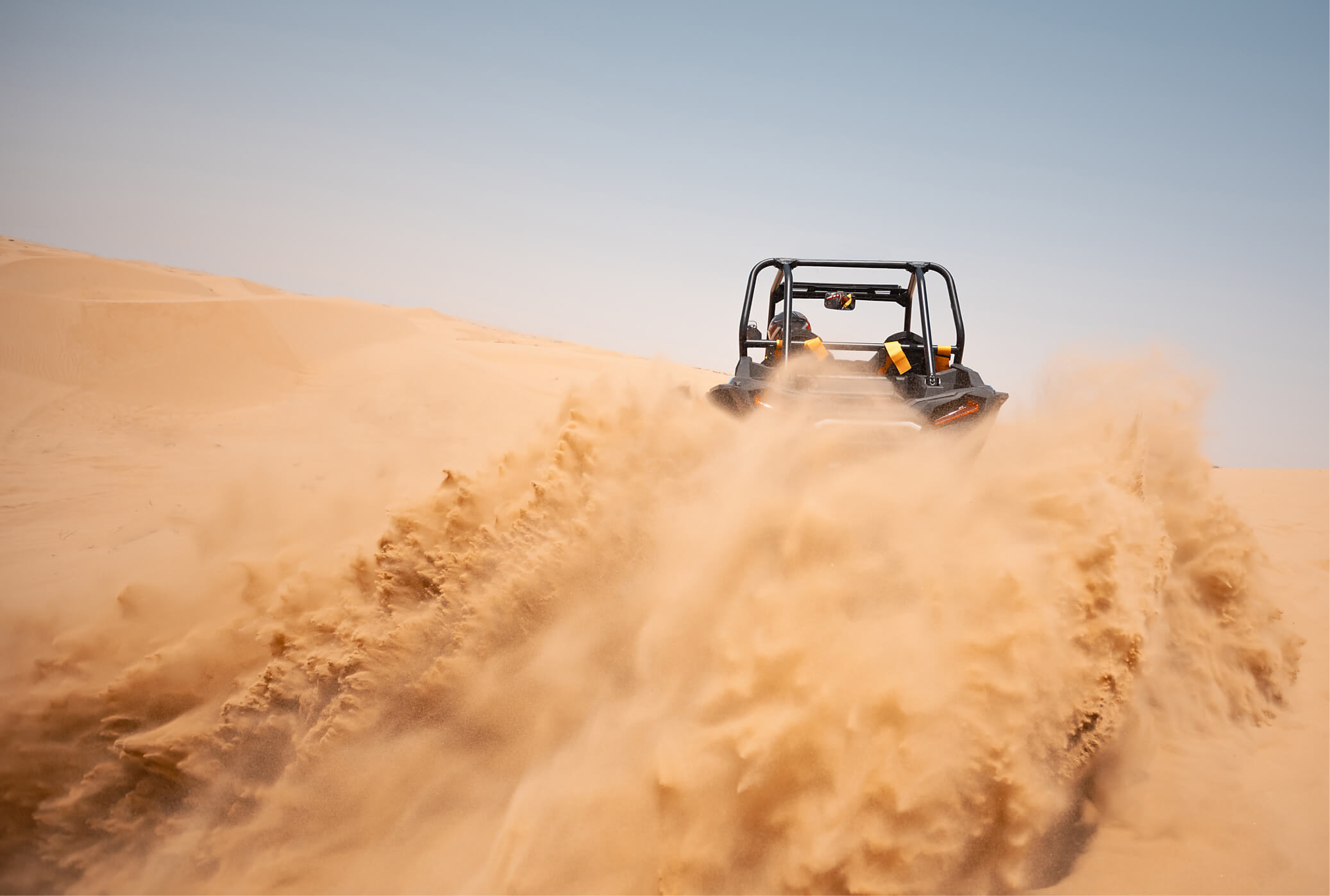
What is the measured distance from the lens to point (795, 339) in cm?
486

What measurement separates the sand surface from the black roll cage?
2.92 feet

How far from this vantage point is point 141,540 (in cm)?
604

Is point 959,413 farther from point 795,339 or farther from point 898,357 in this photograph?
point 795,339

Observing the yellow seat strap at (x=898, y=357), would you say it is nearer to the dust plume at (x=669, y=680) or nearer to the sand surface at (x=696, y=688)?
the dust plume at (x=669, y=680)

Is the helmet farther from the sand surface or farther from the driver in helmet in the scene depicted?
the sand surface

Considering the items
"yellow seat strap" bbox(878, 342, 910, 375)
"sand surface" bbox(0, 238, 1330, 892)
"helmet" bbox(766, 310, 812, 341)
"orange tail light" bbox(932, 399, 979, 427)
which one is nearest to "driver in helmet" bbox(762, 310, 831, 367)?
"helmet" bbox(766, 310, 812, 341)

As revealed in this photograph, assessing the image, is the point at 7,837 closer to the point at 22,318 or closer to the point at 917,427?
the point at 917,427

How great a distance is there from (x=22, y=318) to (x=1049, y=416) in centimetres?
1610

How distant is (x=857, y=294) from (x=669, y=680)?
3.75 meters

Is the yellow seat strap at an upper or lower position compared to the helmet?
lower

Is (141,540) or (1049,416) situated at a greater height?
(1049,416)

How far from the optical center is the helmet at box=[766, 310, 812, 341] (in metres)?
4.90

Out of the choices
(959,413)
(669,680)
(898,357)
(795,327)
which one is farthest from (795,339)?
(669,680)

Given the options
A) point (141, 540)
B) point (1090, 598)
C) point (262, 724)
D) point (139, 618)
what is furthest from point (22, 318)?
point (1090, 598)
